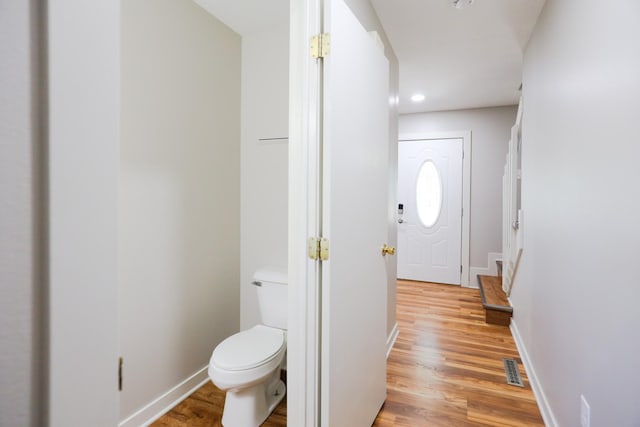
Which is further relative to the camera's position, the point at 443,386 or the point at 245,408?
the point at 443,386

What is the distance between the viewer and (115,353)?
1.59ft

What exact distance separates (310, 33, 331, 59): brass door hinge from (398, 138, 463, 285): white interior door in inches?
148

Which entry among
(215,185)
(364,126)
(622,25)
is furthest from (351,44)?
→ (215,185)

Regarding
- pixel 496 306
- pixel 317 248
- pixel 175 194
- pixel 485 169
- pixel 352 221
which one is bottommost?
pixel 496 306

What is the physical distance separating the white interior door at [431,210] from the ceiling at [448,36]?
0.97 meters

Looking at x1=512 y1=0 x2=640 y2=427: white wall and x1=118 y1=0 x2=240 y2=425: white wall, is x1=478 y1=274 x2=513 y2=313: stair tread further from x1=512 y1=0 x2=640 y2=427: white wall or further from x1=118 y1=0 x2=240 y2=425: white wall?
x1=118 y1=0 x2=240 y2=425: white wall

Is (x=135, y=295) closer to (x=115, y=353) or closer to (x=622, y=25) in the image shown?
(x=115, y=353)

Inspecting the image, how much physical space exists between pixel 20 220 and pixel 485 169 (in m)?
4.81

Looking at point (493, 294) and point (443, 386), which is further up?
point (493, 294)

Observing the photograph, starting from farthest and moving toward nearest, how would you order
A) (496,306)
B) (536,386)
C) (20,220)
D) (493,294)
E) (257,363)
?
(493,294)
(496,306)
(536,386)
(257,363)
(20,220)

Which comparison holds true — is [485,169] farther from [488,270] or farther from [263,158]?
[263,158]

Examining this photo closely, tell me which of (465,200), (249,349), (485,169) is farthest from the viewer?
(465,200)

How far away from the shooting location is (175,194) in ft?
6.20

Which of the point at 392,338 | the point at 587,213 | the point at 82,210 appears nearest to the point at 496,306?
the point at 392,338
